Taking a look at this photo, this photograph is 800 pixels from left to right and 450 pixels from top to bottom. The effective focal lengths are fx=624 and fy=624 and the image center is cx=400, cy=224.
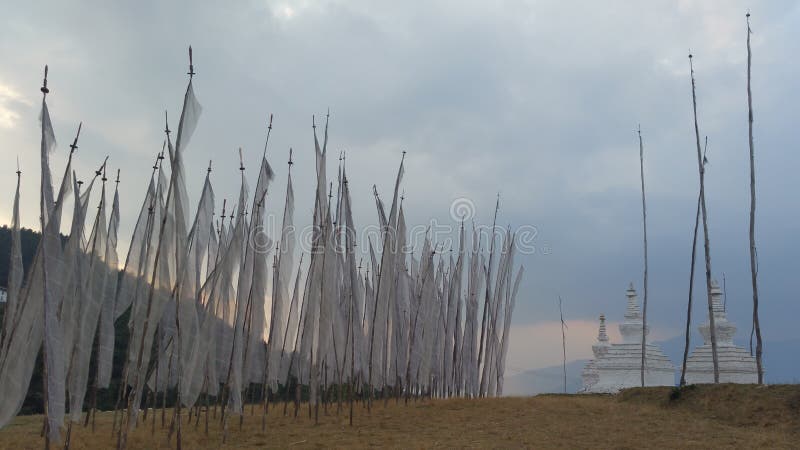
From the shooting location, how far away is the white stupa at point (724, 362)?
2519 cm

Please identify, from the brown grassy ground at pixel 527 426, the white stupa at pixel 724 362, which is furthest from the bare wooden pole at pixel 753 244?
the white stupa at pixel 724 362

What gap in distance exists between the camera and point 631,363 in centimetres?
2733

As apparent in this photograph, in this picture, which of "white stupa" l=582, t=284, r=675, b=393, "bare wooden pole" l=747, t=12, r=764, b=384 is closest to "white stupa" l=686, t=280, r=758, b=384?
"white stupa" l=582, t=284, r=675, b=393

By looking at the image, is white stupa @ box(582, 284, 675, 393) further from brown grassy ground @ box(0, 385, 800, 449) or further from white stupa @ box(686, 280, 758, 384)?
brown grassy ground @ box(0, 385, 800, 449)

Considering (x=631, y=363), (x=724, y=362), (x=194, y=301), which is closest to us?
(x=194, y=301)

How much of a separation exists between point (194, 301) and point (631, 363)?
73.6ft

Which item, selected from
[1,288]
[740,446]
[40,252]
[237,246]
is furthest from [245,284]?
[1,288]

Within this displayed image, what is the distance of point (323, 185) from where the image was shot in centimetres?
1300

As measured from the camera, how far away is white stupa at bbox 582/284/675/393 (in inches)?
1060

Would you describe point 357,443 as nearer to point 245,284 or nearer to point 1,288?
point 245,284

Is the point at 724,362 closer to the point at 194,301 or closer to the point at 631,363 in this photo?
the point at 631,363

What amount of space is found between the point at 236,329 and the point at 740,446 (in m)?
8.85

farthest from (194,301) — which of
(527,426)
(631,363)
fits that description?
(631,363)

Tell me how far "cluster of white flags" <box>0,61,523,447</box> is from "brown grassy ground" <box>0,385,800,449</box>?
0.87 meters
